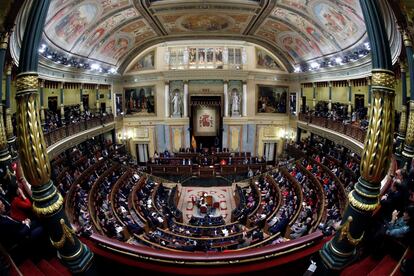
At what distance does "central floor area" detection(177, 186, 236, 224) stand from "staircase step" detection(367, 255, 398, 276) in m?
11.0

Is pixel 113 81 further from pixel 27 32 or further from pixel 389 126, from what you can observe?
pixel 389 126

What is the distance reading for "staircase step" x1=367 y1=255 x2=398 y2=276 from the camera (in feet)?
9.12

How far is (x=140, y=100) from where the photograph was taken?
23.9m

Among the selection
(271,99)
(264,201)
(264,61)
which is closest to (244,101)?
(271,99)

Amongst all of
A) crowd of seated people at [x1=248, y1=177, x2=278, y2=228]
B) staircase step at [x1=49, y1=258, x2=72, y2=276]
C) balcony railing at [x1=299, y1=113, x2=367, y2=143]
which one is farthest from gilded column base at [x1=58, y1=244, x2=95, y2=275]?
balcony railing at [x1=299, y1=113, x2=367, y2=143]

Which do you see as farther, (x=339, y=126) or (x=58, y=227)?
(x=339, y=126)

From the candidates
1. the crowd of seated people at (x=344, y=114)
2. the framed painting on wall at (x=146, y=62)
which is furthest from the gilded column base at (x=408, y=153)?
the framed painting on wall at (x=146, y=62)

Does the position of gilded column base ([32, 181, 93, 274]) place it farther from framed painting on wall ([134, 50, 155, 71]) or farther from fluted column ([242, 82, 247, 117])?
framed painting on wall ([134, 50, 155, 71])

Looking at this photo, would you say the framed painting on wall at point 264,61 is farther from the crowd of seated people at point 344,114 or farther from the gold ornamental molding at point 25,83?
the gold ornamental molding at point 25,83

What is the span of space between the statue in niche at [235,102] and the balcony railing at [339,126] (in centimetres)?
580

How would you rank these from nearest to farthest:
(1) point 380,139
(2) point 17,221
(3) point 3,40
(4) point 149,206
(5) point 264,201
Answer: (1) point 380,139, (2) point 17,221, (3) point 3,40, (4) point 149,206, (5) point 264,201

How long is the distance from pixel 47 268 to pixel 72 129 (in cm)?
1429

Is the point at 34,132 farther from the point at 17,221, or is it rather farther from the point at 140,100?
the point at 140,100

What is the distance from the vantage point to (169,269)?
8.95 feet
